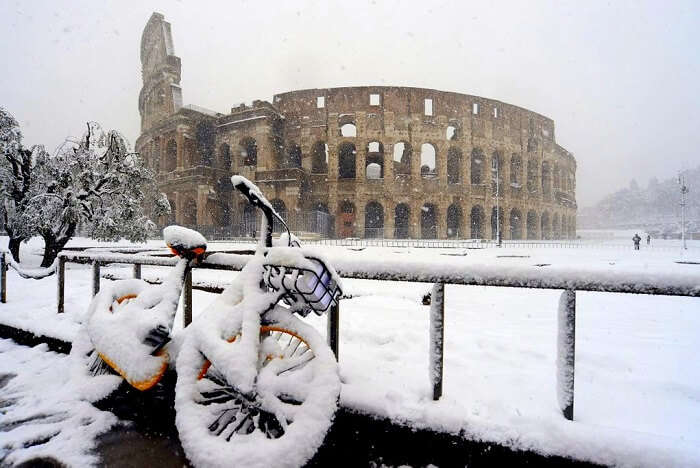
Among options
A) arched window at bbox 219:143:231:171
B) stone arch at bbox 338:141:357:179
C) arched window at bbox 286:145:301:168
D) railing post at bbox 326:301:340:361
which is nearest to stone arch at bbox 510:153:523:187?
stone arch at bbox 338:141:357:179

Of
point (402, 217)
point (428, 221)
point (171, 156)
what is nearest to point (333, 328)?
point (428, 221)

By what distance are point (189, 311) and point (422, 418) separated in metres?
2.10

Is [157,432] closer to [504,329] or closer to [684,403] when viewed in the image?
[684,403]

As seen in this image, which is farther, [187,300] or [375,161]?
[375,161]

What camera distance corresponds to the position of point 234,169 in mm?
33531

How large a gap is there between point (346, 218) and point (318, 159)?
702 cm

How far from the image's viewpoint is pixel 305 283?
70.9 inches

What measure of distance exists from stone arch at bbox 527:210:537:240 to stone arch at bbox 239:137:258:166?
31994mm

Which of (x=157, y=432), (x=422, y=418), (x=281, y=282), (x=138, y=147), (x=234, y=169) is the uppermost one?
(x=138, y=147)

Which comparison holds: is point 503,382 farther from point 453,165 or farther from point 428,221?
point 453,165

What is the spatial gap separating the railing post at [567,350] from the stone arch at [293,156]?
33.7m

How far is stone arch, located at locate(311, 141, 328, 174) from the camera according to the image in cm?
3417

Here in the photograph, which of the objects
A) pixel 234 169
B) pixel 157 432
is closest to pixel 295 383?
pixel 157 432

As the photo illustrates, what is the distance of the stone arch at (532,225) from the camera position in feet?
134
